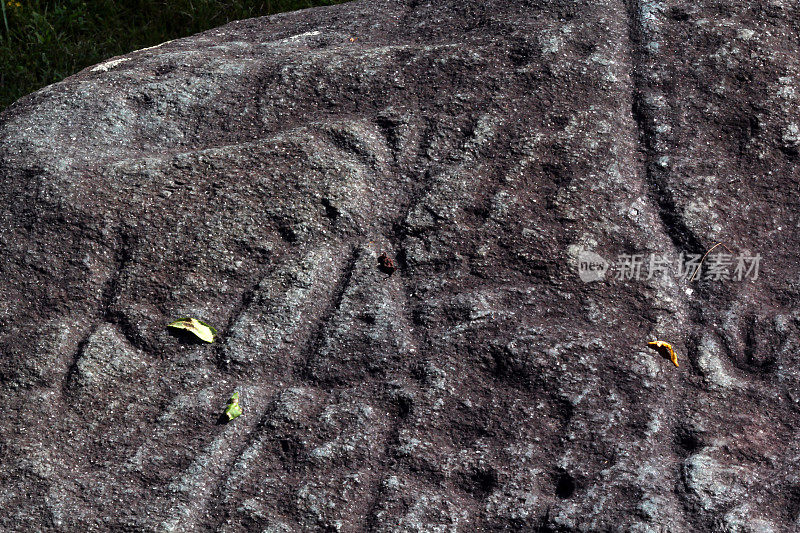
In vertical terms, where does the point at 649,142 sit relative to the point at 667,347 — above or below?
above

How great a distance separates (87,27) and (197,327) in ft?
8.22

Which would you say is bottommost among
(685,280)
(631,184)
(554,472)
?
(554,472)

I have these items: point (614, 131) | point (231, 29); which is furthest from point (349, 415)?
point (231, 29)

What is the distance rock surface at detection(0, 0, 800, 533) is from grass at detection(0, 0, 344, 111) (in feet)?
5.40

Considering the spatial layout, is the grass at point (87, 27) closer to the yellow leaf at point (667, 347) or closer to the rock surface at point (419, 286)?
the rock surface at point (419, 286)

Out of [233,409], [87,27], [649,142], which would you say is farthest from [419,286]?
[87,27]

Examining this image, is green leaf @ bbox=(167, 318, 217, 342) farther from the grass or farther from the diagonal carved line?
the grass

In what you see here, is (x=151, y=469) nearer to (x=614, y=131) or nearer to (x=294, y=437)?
(x=294, y=437)

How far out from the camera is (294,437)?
59.0 inches

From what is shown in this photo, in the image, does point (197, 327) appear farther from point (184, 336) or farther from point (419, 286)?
point (419, 286)

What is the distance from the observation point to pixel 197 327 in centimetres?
163

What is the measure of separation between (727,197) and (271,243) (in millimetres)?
851

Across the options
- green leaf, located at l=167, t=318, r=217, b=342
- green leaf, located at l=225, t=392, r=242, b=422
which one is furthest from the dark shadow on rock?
green leaf, located at l=225, t=392, r=242, b=422

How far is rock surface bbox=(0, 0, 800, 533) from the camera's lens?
144 centimetres
